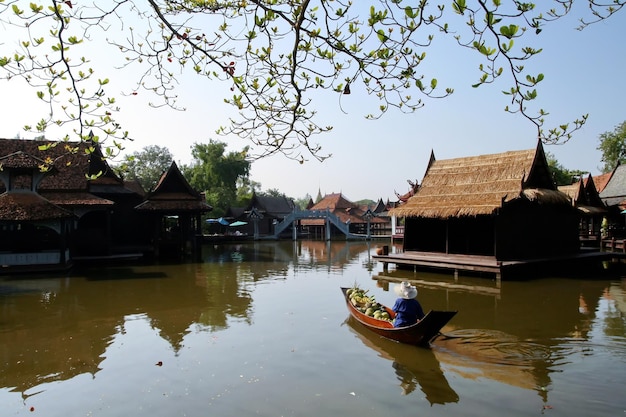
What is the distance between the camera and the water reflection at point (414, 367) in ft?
23.0

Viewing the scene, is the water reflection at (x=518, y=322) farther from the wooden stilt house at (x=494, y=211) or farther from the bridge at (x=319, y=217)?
the bridge at (x=319, y=217)

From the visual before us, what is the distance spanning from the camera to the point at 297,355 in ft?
28.8

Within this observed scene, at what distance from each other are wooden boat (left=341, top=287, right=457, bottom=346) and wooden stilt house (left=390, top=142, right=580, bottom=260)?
9260 millimetres

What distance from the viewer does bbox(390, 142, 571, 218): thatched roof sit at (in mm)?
17906

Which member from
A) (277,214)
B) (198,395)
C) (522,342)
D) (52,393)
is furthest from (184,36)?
(277,214)

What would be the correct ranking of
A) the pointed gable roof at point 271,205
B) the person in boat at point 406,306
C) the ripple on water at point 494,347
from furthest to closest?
the pointed gable roof at point 271,205 → the person in boat at point 406,306 → the ripple on water at point 494,347

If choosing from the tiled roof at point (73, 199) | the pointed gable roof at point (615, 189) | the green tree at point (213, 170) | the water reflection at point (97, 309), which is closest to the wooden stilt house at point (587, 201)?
the pointed gable roof at point (615, 189)

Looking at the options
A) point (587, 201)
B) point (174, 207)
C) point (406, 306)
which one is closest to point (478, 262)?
point (406, 306)

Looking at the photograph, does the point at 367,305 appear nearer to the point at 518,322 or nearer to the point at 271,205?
the point at 518,322

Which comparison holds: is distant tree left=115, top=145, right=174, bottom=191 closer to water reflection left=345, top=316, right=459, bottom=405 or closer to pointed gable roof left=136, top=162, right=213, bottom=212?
pointed gable roof left=136, top=162, right=213, bottom=212

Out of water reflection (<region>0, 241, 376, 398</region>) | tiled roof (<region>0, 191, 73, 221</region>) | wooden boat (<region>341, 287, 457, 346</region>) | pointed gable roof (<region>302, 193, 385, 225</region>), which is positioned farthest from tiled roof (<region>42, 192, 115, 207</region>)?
pointed gable roof (<region>302, 193, 385, 225</region>)

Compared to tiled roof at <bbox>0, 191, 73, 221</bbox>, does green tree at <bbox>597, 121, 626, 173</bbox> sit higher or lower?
higher

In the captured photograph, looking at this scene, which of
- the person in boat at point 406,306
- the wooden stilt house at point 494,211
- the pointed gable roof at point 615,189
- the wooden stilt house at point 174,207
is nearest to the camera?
the person in boat at point 406,306

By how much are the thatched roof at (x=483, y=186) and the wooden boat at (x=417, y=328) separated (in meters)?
9.32
